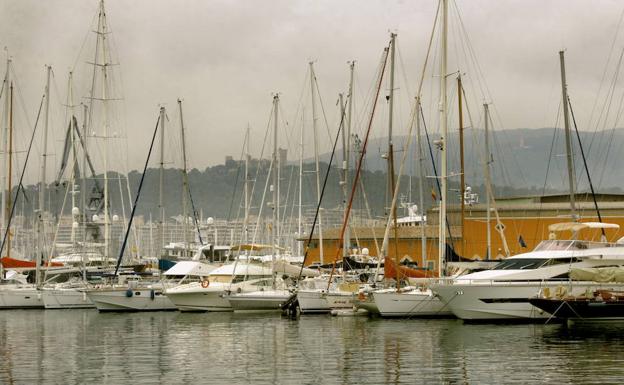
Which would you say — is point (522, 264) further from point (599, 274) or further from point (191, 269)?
point (191, 269)

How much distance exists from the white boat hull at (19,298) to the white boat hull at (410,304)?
83.9 feet

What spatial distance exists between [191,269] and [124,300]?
15.0ft

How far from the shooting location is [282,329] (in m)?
41.5

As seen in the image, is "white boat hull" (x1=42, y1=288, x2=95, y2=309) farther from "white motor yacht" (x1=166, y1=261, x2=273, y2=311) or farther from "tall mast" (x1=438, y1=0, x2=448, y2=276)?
"tall mast" (x1=438, y1=0, x2=448, y2=276)

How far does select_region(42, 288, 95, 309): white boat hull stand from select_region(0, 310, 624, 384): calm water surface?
13885 mm

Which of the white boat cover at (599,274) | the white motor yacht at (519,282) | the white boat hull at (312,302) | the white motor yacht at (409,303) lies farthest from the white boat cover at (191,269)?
the white boat cover at (599,274)

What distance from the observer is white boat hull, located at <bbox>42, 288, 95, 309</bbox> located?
60.1 meters

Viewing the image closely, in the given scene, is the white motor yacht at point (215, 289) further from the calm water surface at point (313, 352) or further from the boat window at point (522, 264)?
the boat window at point (522, 264)

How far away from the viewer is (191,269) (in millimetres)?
58688

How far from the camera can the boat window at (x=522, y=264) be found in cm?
3984

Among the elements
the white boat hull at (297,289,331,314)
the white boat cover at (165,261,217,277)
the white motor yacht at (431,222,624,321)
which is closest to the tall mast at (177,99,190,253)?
the white boat cover at (165,261,217,277)

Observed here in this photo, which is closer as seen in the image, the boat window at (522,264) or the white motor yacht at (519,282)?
the white motor yacht at (519,282)

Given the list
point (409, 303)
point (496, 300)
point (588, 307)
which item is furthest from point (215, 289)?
point (588, 307)

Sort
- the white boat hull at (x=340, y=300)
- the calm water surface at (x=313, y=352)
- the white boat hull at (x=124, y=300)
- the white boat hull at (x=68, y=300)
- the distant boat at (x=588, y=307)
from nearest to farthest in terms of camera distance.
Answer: the calm water surface at (x=313, y=352) < the distant boat at (x=588, y=307) < the white boat hull at (x=340, y=300) < the white boat hull at (x=124, y=300) < the white boat hull at (x=68, y=300)
